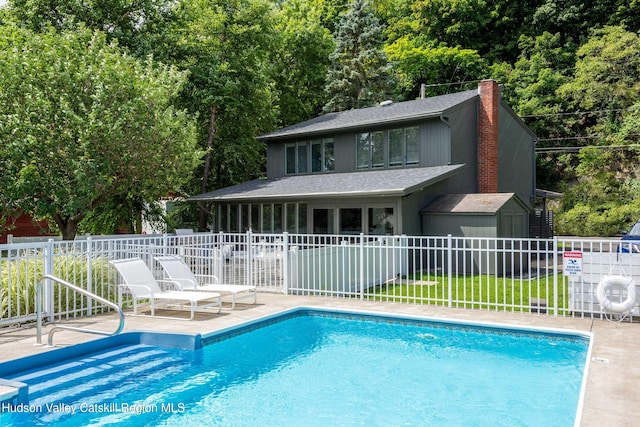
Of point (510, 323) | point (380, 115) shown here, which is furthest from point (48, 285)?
point (380, 115)

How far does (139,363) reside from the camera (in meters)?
7.44

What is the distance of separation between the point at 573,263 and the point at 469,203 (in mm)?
8465

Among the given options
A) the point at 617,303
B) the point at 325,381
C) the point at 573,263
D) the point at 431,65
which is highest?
the point at 431,65

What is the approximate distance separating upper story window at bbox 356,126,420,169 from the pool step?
14652mm

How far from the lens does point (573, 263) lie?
8.91 meters

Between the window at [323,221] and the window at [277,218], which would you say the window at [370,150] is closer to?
the window at [323,221]

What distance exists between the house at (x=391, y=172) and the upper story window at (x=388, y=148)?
41 millimetres

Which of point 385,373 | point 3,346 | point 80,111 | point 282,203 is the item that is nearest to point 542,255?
point 282,203

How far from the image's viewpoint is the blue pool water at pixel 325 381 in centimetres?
559

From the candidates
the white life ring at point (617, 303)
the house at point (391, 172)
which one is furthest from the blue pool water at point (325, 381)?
the house at point (391, 172)

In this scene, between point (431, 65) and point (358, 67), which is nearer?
point (358, 67)

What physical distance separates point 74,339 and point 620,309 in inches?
355

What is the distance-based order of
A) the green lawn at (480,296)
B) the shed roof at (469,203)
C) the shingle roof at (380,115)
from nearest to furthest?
the green lawn at (480,296) < the shed roof at (469,203) < the shingle roof at (380,115)

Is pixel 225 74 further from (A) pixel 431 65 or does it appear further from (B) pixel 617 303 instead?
(B) pixel 617 303
